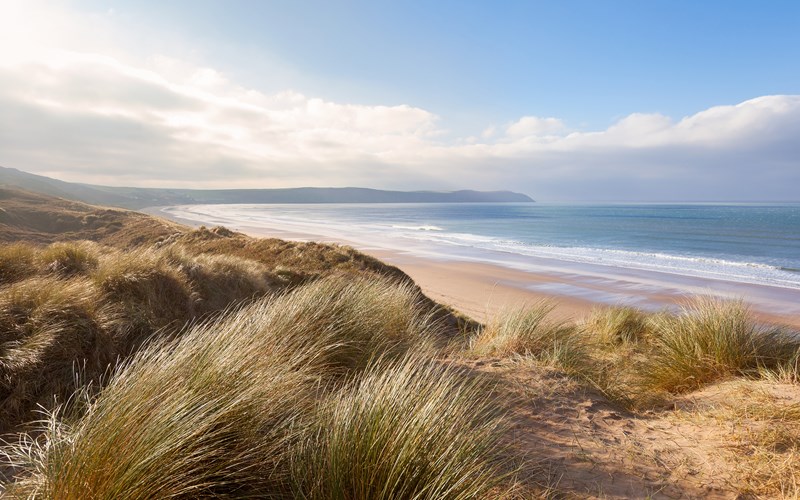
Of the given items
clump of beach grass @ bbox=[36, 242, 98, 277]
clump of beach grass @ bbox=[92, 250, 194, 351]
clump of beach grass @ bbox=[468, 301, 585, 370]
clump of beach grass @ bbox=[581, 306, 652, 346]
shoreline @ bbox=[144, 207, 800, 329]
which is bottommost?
shoreline @ bbox=[144, 207, 800, 329]

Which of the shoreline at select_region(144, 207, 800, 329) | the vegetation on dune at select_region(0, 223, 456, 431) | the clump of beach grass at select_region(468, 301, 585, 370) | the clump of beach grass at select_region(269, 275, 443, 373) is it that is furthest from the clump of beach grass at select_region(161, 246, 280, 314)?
the shoreline at select_region(144, 207, 800, 329)

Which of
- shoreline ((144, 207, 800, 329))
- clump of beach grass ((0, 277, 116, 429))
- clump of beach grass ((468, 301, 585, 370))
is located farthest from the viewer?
shoreline ((144, 207, 800, 329))

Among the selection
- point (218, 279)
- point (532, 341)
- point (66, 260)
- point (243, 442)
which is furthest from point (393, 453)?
point (218, 279)

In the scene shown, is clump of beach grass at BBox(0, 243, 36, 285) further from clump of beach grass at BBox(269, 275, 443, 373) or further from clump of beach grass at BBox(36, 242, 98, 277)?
clump of beach grass at BBox(269, 275, 443, 373)

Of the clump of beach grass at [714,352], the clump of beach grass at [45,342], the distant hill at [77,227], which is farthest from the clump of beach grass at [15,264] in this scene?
the distant hill at [77,227]

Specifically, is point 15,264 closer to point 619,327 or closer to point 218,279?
point 218,279

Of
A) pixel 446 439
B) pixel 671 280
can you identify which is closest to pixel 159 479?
pixel 446 439

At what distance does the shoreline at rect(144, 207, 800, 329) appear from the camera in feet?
50.0

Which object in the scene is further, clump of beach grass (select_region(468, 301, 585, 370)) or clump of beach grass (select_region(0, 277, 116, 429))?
clump of beach grass (select_region(468, 301, 585, 370))

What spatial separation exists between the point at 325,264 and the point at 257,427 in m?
11.0

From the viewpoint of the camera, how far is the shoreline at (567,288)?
15250 millimetres

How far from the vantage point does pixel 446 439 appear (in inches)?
88.6

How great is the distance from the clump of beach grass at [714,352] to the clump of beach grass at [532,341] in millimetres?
942

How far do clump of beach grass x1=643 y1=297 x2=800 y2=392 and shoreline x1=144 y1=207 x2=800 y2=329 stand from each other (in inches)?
256
